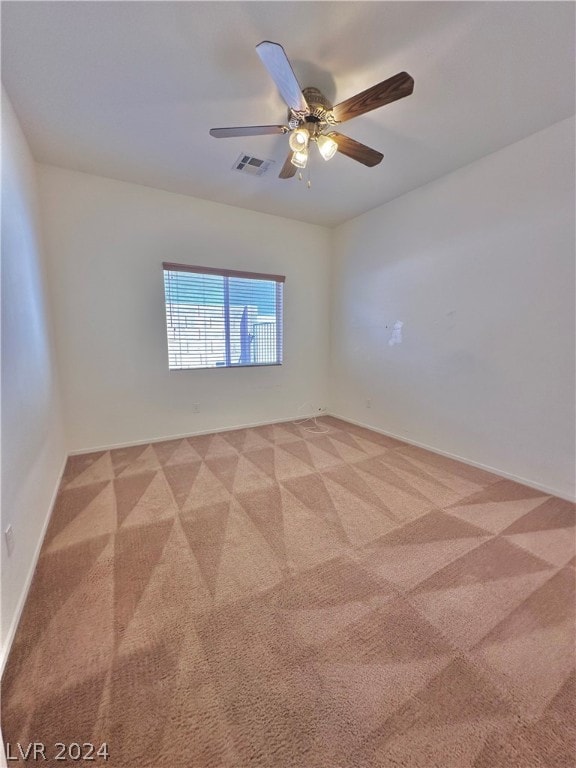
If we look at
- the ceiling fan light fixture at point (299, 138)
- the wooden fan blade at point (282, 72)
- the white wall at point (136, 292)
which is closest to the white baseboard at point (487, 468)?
the white wall at point (136, 292)

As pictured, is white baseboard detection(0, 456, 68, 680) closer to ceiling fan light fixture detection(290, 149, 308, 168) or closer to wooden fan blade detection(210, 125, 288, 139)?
wooden fan blade detection(210, 125, 288, 139)

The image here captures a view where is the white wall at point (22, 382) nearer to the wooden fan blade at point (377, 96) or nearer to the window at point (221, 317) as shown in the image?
the window at point (221, 317)

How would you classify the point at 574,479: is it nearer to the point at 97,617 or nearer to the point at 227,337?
the point at 97,617

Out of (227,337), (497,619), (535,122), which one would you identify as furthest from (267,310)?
(497,619)

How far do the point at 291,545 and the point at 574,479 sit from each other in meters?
2.28

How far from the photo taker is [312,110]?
1.75 metres

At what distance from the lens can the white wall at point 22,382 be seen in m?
1.38

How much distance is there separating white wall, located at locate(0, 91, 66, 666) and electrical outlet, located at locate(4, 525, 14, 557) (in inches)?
1.1

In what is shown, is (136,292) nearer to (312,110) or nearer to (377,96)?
(312,110)

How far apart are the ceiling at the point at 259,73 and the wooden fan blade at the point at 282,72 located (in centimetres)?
26

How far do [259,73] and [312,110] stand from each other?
0.37m

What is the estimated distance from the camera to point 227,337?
3.77 meters

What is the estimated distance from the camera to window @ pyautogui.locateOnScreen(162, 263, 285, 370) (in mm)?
3434

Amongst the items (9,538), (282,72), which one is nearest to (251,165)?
(282,72)
